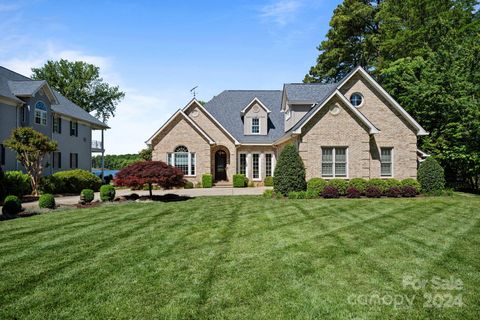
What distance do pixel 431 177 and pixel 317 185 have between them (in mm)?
7445

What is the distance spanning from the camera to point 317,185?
17797mm

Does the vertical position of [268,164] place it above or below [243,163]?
below

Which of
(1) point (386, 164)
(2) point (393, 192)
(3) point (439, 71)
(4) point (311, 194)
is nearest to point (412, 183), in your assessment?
(2) point (393, 192)

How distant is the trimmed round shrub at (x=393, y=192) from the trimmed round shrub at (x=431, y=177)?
2223 millimetres

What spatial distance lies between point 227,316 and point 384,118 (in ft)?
65.2

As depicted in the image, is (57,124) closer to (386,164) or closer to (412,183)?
(386,164)

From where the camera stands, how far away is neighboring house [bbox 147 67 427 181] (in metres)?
19.3

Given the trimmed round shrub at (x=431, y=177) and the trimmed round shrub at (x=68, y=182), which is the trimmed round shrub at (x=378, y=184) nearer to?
the trimmed round shrub at (x=431, y=177)

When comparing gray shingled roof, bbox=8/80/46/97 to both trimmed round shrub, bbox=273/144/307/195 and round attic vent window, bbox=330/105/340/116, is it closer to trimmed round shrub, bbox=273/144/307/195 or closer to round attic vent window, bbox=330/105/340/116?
trimmed round shrub, bbox=273/144/307/195

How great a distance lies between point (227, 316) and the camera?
4207 millimetres

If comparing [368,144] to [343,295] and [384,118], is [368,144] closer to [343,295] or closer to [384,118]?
[384,118]

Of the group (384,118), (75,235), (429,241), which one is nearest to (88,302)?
(75,235)

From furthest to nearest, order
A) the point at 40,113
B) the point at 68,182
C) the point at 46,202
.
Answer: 1. the point at 40,113
2. the point at 68,182
3. the point at 46,202

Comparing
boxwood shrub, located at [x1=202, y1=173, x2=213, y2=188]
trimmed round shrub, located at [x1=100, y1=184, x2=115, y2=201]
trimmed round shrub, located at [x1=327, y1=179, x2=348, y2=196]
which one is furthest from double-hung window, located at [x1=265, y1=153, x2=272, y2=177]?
trimmed round shrub, located at [x1=100, y1=184, x2=115, y2=201]
